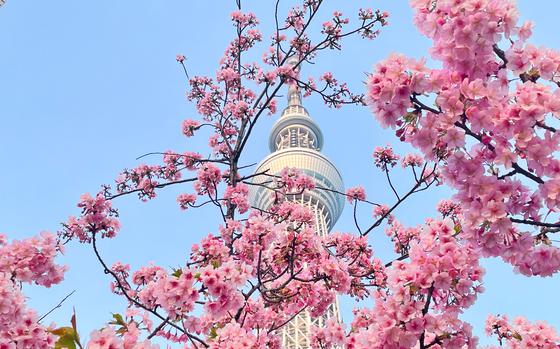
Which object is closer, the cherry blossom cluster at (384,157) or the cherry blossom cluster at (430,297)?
the cherry blossom cluster at (430,297)

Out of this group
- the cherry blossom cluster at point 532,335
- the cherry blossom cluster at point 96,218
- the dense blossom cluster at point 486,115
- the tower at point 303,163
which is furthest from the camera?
the tower at point 303,163

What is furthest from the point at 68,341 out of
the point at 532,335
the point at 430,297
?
the point at 532,335

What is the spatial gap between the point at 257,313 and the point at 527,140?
359 cm

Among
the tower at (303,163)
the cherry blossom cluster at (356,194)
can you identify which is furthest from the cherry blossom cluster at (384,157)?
the tower at (303,163)

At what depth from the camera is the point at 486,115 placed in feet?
8.74

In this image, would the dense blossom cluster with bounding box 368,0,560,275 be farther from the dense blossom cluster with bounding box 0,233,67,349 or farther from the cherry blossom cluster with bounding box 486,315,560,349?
the dense blossom cluster with bounding box 0,233,67,349

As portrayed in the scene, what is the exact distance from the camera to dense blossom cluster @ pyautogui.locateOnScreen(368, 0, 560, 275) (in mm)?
2668

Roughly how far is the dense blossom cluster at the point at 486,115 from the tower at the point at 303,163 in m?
44.4

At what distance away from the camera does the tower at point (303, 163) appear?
51613mm

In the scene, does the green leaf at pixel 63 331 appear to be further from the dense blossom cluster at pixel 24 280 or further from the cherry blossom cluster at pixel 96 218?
the cherry blossom cluster at pixel 96 218

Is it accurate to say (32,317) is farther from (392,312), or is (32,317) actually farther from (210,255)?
(392,312)

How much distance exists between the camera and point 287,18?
828 centimetres

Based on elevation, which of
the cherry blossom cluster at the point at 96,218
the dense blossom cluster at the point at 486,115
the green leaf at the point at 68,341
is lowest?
the green leaf at the point at 68,341

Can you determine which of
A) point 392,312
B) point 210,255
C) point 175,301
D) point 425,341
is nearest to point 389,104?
point 392,312
